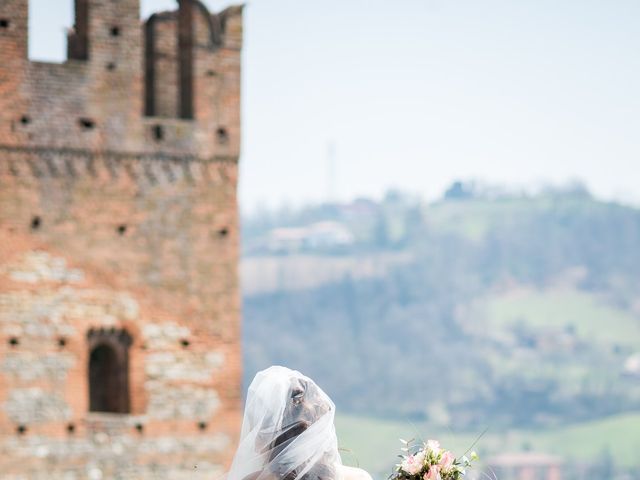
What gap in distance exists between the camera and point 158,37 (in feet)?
87.5

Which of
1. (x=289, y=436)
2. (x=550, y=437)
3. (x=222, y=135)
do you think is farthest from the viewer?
(x=550, y=437)

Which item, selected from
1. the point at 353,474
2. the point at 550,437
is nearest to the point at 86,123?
the point at 353,474

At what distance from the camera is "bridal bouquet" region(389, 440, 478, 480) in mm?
10008

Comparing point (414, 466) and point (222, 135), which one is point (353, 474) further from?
point (222, 135)

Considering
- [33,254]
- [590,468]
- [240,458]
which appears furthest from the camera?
[590,468]

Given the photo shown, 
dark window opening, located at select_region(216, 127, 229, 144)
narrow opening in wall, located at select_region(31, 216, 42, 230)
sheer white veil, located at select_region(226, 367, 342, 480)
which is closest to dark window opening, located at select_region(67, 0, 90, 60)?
dark window opening, located at select_region(216, 127, 229, 144)

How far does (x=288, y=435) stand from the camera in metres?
9.27

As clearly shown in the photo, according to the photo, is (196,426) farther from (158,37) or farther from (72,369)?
(158,37)

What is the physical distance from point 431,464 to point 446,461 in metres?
0.08

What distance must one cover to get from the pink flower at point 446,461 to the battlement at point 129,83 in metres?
16.2

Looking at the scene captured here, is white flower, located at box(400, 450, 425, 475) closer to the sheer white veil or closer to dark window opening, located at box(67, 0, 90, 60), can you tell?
the sheer white veil

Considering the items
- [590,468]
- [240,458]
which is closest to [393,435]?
[590,468]

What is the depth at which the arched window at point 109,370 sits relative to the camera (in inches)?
1030

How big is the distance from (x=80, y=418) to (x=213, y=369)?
71.2 inches
